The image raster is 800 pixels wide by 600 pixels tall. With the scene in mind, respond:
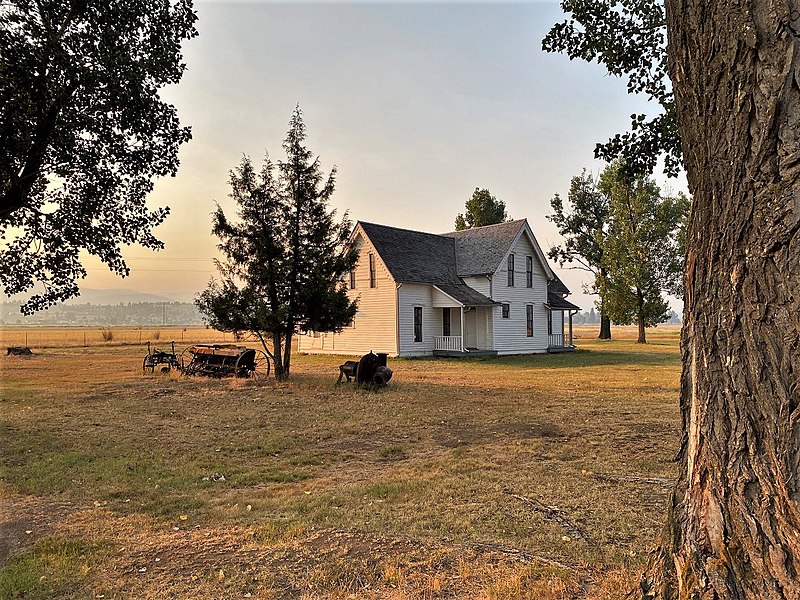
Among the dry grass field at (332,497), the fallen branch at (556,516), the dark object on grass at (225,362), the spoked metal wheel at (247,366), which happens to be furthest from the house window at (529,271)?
the fallen branch at (556,516)

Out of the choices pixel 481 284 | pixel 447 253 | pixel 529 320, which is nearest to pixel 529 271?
pixel 529 320

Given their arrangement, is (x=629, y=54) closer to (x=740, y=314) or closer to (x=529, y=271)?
(x=740, y=314)

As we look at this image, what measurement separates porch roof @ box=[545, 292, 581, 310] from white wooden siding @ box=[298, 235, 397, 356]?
1094 centimetres

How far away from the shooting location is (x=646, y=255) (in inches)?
1585

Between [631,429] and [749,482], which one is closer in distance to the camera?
[749,482]

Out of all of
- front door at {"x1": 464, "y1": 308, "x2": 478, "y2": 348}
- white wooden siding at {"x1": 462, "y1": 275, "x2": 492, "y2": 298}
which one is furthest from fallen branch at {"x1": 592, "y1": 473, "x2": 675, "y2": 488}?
front door at {"x1": 464, "y1": 308, "x2": 478, "y2": 348}

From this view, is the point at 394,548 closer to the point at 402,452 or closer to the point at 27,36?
the point at 402,452

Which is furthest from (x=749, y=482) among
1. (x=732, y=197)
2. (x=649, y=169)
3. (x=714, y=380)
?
(x=649, y=169)

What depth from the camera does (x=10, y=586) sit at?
3631 mm

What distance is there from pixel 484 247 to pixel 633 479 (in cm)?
2530

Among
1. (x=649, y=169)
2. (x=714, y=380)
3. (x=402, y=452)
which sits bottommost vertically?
(x=402, y=452)

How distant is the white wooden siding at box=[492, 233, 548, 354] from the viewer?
29297 mm

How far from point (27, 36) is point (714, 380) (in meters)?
12.0

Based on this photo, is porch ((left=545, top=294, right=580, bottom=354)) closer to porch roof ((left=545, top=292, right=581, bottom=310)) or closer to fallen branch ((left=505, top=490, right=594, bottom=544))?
porch roof ((left=545, top=292, right=581, bottom=310))
